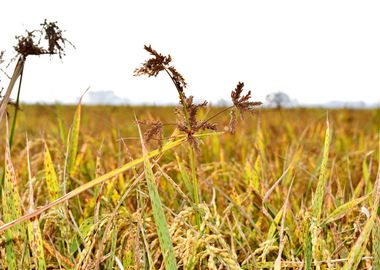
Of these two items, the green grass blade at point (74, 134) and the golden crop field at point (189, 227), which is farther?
the green grass blade at point (74, 134)

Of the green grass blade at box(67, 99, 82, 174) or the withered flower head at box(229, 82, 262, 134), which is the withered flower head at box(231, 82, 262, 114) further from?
the green grass blade at box(67, 99, 82, 174)

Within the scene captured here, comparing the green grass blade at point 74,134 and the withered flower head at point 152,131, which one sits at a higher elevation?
the withered flower head at point 152,131

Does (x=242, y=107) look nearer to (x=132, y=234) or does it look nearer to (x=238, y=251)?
(x=132, y=234)

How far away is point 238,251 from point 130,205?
452 millimetres

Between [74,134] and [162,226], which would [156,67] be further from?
[74,134]

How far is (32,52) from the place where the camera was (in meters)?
0.92

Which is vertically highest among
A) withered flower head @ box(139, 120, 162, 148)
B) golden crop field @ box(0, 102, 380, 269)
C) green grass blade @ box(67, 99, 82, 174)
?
withered flower head @ box(139, 120, 162, 148)

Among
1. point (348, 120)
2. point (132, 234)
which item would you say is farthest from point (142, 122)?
point (348, 120)

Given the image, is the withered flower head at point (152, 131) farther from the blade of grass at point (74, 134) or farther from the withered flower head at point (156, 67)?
the blade of grass at point (74, 134)

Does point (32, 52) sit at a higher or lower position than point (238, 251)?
higher

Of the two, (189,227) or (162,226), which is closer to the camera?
(162,226)

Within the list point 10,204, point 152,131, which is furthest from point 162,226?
point 10,204

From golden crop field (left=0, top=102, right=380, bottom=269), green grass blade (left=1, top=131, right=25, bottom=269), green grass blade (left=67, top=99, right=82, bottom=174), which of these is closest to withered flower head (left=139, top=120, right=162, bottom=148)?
golden crop field (left=0, top=102, right=380, bottom=269)

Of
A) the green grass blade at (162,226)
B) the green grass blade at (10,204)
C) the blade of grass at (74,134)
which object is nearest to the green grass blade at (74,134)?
the blade of grass at (74,134)
